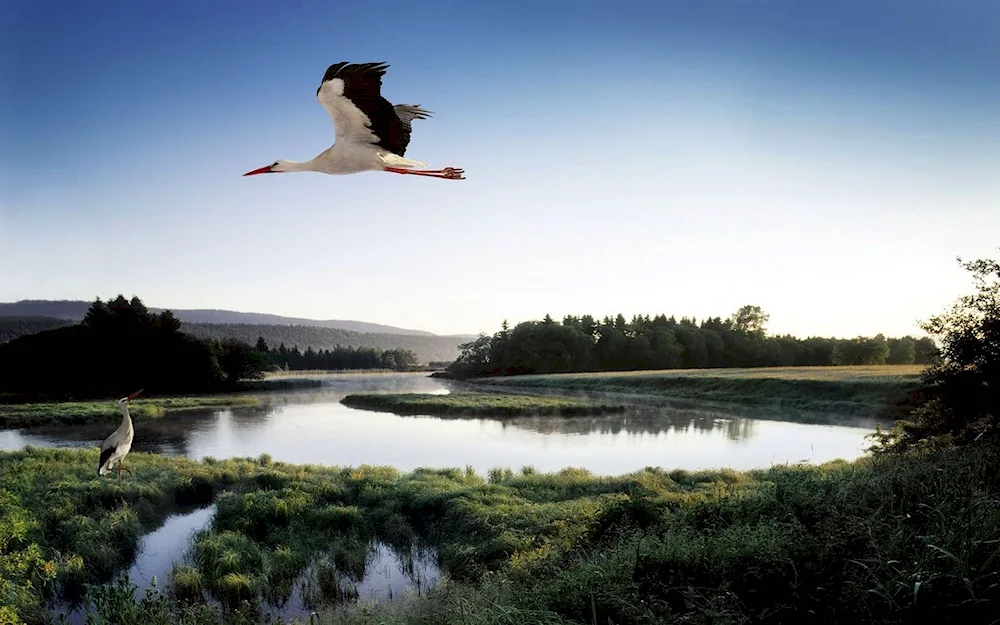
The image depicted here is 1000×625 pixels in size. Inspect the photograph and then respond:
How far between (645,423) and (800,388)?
41.7 feet

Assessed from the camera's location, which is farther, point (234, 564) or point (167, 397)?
point (167, 397)

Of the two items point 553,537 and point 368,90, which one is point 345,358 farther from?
point 368,90

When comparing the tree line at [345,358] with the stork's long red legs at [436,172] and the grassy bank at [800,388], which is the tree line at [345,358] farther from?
the stork's long red legs at [436,172]

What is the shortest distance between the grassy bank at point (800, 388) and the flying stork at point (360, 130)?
20987 millimetres

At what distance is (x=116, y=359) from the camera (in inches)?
888

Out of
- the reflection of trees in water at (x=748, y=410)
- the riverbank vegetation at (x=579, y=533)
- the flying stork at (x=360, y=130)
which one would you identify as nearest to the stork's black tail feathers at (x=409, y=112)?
the flying stork at (x=360, y=130)

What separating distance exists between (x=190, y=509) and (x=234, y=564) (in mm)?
4476

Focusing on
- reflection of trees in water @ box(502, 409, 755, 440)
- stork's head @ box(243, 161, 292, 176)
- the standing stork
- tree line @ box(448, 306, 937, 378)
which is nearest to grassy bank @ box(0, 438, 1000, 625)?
the standing stork

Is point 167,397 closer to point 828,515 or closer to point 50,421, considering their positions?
point 50,421

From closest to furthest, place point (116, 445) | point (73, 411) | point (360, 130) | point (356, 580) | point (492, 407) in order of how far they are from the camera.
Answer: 1. point (360, 130)
2. point (356, 580)
3. point (116, 445)
4. point (73, 411)
5. point (492, 407)

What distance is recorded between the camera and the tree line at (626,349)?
2756 inches

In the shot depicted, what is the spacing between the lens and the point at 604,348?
7406 cm

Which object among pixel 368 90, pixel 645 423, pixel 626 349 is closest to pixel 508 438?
pixel 645 423

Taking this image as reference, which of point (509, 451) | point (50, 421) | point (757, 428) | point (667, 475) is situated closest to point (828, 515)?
point (667, 475)
